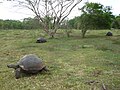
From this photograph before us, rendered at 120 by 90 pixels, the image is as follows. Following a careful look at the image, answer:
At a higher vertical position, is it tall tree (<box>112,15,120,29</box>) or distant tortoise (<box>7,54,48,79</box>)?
distant tortoise (<box>7,54,48,79</box>)

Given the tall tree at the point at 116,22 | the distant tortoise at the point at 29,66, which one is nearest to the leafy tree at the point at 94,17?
the tall tree at the point at 116,22

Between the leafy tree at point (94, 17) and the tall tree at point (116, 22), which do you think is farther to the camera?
the tall tree at point (116, 22)

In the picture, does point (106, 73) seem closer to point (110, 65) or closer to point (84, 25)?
point (110, 65)

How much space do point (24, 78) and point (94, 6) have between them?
18481mm

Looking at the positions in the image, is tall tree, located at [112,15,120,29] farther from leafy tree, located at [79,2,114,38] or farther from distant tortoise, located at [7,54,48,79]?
distant tortoise, located at [7,54,48,79]

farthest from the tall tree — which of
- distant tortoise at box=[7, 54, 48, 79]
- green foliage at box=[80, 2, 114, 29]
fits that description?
distant tortoise at box=[7, 54, 48, 79]

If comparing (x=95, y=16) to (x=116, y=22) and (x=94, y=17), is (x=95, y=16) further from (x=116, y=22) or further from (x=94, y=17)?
(x=116, y=22)

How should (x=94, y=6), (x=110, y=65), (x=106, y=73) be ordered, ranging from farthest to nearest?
(x=94, y=6)
(x=110, y=65)
(x=106, y=73)

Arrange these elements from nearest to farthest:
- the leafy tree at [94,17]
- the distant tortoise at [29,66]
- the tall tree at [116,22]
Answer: the distant tortoise at [29,66]
the leafy tree at [94,17]
the tall tree at [116,22]

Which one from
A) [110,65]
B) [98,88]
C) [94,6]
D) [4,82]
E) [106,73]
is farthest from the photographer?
[94,6]

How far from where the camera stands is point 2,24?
5059cm

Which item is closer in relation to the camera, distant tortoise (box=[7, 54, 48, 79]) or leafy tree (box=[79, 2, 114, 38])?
distant tortoise (box=[7, 54, 48, 79])

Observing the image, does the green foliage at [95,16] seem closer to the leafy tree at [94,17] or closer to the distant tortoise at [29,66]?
the leafy tree at [94,17]

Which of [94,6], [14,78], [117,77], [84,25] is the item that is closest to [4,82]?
[14,78]
